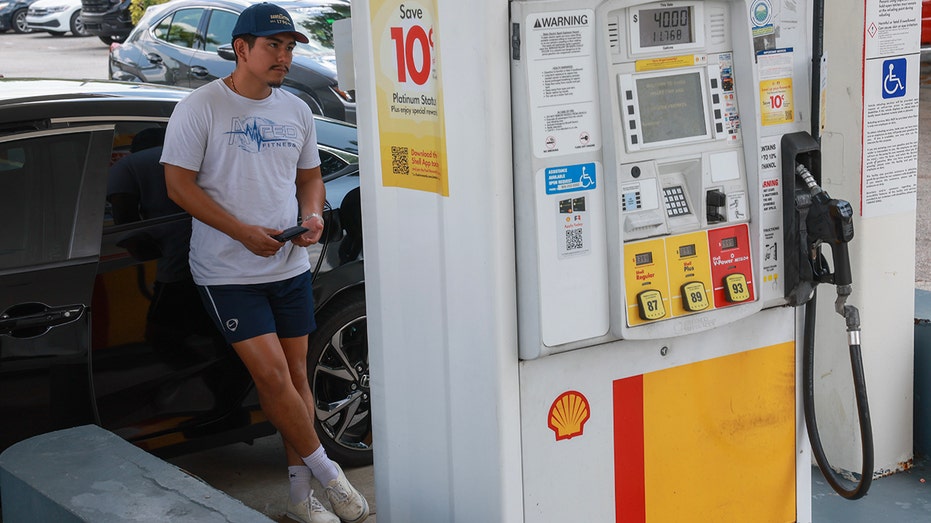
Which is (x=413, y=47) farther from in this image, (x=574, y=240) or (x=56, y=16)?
(x=56, y=16)

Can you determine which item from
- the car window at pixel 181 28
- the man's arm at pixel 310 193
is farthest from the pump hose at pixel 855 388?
the car window at pixel 181 28

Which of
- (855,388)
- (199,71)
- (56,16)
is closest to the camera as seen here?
(855,388)

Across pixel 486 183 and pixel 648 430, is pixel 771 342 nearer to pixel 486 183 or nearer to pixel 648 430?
pixel 648 430

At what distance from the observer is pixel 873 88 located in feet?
13.4

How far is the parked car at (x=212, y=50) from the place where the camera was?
9.93 meters

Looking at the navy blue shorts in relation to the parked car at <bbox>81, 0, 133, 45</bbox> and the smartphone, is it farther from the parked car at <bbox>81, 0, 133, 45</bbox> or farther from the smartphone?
the parked car at <bbox>81, 0, 133, 45</bbox>

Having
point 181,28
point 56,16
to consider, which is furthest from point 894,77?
point 56,16

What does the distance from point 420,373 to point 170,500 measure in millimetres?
843

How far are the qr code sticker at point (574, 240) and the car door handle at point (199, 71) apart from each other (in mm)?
8410

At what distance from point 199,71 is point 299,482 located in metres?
7.37

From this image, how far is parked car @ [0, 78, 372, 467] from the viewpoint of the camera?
3863mm

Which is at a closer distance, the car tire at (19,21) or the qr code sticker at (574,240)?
the qr code sticker at (574,240)

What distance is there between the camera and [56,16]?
26.0 metres

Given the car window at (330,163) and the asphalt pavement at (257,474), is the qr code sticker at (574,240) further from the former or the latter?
the car window at (330,163)
